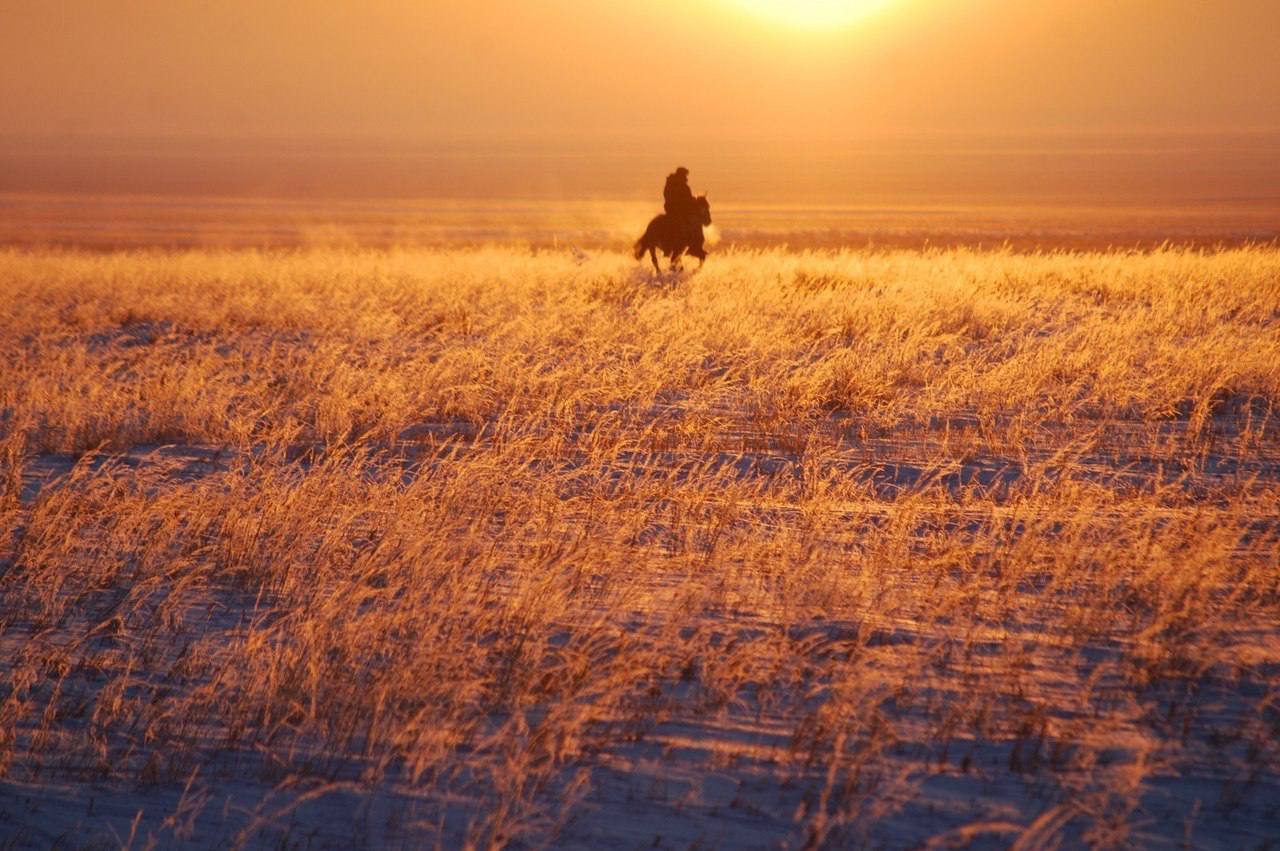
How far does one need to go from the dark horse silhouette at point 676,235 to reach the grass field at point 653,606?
27.1 feet

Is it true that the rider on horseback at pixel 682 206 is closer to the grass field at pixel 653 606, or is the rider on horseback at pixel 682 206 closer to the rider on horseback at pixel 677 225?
the rider on horseback at pixel 677 225

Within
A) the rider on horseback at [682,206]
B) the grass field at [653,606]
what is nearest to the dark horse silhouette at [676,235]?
the rider on horseback at [682,206]

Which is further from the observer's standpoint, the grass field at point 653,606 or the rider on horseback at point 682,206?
the rider on horseback at point 682,206

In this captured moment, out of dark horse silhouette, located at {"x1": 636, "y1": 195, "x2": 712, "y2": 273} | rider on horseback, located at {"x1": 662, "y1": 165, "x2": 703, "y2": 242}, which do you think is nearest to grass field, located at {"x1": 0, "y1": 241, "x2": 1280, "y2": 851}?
dark horse silhouette, located at {"x1": 636, "y1": 195, "x2": 712, "y2": 273}

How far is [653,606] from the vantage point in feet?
15.8

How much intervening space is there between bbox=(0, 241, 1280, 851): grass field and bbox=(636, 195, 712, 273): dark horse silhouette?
27.1 ft

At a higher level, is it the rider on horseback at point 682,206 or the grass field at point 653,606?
the rider on horseback at point 682,206

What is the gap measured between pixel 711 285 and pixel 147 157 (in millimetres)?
146262

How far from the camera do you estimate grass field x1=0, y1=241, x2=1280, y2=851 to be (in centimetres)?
344

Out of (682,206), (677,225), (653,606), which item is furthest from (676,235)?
(653,606)

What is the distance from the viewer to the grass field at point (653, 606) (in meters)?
3.44

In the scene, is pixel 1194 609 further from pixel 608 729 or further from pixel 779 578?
pixel 608 729

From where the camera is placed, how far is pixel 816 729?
3.74 m

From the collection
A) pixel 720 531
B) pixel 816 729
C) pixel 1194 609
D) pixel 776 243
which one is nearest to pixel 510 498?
pixel 720 531
